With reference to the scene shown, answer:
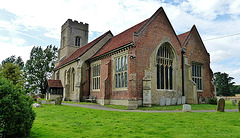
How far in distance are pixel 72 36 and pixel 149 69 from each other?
2800 centimetres

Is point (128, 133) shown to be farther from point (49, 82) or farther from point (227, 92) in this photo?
point (227, 92)

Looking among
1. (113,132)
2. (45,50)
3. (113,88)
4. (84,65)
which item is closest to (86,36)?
(45,50)

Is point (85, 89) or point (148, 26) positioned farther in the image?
point (85, 89)

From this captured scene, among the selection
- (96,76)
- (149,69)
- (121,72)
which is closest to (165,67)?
(149,69)

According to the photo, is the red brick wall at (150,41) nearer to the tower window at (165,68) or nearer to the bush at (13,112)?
the tower window at (165,68)

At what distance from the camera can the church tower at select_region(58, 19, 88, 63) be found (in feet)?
139

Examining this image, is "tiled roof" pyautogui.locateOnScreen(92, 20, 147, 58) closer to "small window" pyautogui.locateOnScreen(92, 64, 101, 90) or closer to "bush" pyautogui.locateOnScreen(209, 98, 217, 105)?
"small window" pyautogui.locateOnScreen(92, 64, 101, 90)

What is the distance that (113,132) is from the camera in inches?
289

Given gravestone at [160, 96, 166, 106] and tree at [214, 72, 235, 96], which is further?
tree at [214, 72, 235, 96]

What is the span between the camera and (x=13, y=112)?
17.9 feet

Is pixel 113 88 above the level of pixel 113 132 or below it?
above

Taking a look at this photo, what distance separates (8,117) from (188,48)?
2457 cm

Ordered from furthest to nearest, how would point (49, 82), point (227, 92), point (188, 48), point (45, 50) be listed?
point (227, 92) → point (45, 50) → point (49, 82) → point (188, 48)

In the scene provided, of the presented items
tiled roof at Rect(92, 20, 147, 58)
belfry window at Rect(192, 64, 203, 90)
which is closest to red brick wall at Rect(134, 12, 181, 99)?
tiled roof at Rect(92, 20, 147, 58)
